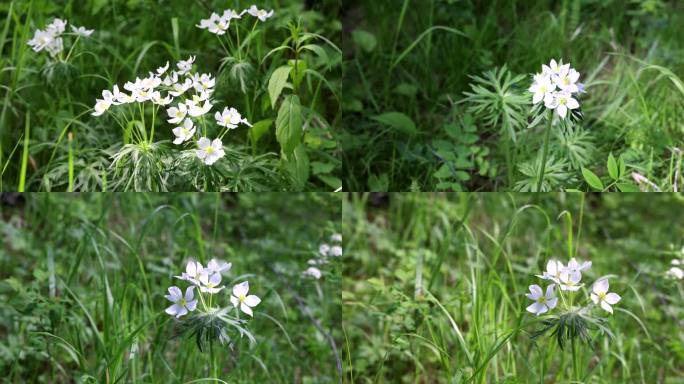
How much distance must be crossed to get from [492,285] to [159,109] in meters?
1.23

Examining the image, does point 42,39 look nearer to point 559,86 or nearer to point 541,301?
point 559,86

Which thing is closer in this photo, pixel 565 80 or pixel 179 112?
pixel 565 80

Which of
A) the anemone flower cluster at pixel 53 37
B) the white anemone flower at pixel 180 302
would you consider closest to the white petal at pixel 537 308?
the white anemone flower at pixel 180 302

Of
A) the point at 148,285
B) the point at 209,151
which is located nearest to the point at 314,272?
the point at 148,285

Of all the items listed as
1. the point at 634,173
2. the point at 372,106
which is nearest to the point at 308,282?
the point at 372,106

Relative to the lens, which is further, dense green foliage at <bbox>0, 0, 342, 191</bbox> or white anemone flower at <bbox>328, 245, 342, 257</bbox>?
white anemone flower at <bbox>328, 245, 342, 257</bbox>

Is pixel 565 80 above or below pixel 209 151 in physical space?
above

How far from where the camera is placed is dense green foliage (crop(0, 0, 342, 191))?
2.33m

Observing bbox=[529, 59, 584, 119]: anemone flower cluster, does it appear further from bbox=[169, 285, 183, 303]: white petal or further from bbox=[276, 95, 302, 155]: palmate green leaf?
bbox=[169, 285, 183, 303]: white petal

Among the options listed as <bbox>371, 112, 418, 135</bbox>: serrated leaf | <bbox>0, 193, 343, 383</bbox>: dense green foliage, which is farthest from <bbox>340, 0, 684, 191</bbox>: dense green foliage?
<bbox>0, 193, 343, 383</bbox>: dense green foliage

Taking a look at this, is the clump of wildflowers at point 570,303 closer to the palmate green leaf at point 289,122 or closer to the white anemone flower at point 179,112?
the palmate green leaf at point 289,122

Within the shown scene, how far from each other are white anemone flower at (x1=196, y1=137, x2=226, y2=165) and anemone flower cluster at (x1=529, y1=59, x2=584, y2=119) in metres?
0.82

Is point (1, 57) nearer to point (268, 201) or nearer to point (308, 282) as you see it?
point (268, 201)

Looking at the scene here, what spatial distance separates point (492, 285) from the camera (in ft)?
8.45
